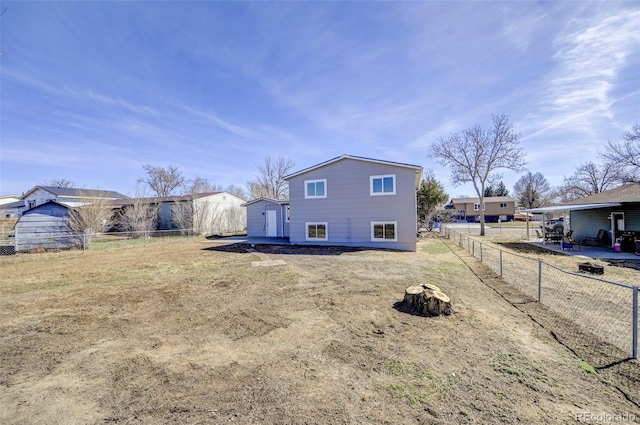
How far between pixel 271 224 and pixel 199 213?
7.97 m

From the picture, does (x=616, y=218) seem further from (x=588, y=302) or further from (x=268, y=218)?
(x=268, y=218)

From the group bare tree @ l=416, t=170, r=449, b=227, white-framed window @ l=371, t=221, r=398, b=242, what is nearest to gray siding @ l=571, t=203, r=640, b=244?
bare tree @ l=416, t=170, r=449, b=227

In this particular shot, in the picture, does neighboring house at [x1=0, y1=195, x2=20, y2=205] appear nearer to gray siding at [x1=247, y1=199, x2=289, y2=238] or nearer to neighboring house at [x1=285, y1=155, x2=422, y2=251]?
gray siding at [x1=247, y1=199, x2=289, y2=238]

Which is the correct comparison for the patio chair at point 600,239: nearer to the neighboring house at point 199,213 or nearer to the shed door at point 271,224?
the shed door at point 271,224

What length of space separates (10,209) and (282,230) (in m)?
37.2

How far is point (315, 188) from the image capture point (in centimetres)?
1594

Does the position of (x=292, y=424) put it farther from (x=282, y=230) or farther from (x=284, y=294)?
(x=282, y=230)

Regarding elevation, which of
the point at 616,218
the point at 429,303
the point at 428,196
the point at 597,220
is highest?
the point at 428,196

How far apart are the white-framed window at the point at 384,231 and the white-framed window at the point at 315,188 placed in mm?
3427

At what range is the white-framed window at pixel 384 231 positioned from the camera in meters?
14.3

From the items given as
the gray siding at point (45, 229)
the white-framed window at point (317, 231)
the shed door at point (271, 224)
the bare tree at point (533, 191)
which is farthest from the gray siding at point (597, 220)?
the bare tree at point (533, 191)

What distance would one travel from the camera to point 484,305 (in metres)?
5.84

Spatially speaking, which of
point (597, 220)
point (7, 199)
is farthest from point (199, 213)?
point (7, 199)

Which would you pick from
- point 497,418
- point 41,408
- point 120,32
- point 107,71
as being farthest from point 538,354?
point 107,71
